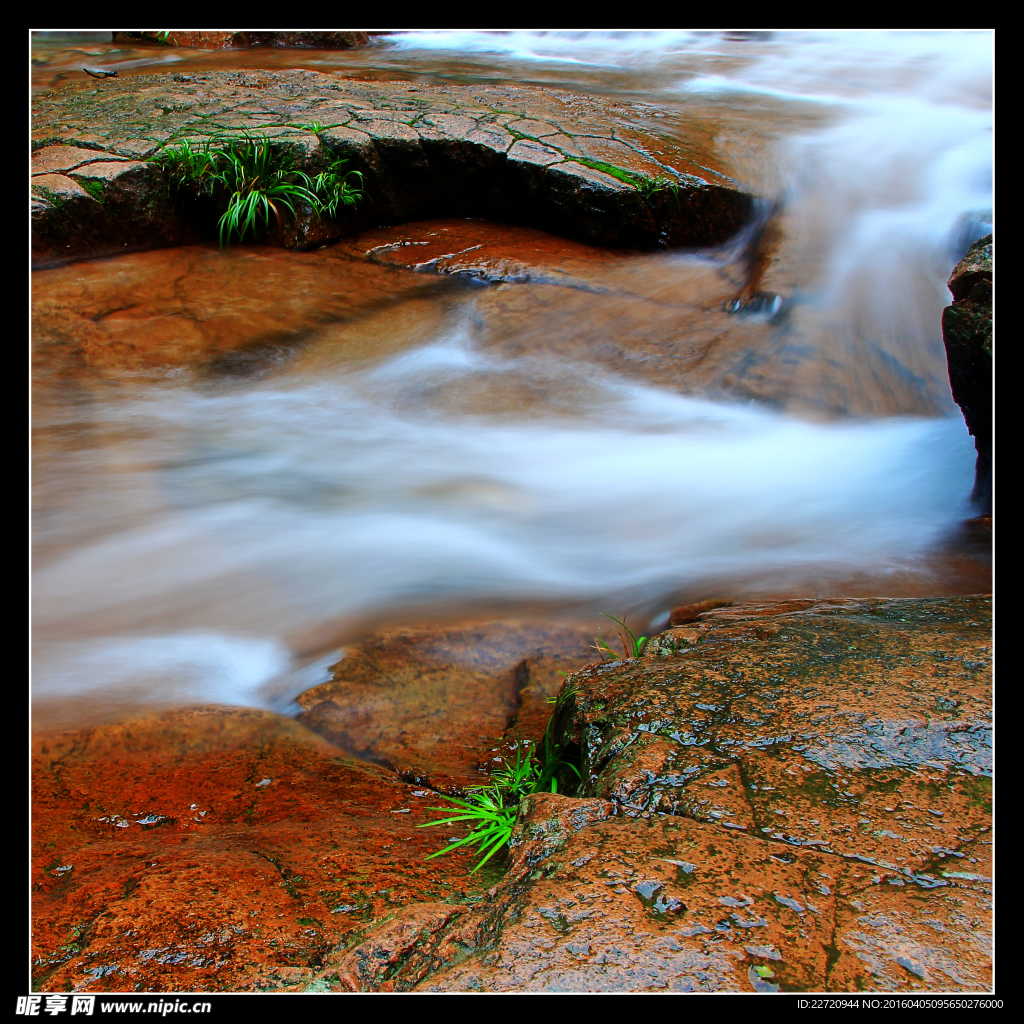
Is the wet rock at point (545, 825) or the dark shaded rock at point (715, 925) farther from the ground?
the dark shaded rock at point (715, 925)

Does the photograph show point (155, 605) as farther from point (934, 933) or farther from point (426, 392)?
point (934, 933)

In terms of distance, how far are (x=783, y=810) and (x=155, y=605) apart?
2204 millimetres

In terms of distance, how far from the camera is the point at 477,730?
2146 millimetres

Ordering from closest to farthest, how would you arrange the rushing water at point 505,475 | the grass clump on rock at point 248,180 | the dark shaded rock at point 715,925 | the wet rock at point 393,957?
1. the dark shaded rock at point 715,925
2. the wet rock at point 393,957
3. the rushing water at point 505,475
4. the grass clump on rock at point 248,180

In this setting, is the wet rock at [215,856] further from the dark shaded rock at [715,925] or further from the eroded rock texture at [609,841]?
the dark shaded rock at [715,925]

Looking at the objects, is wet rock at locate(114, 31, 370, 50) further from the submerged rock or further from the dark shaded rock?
the dark shaded rock

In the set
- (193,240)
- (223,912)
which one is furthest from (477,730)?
(193,240)

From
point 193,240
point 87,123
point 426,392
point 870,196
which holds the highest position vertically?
point 87,123

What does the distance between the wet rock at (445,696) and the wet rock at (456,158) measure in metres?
3.31

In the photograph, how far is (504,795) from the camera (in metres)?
A: 1.87

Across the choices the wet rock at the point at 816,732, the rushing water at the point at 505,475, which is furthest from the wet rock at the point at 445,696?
the wet rock at the point at 816,732

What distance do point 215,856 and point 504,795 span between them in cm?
68

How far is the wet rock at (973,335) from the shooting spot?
2.72 metres

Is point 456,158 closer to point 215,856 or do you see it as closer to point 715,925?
point 215,856
